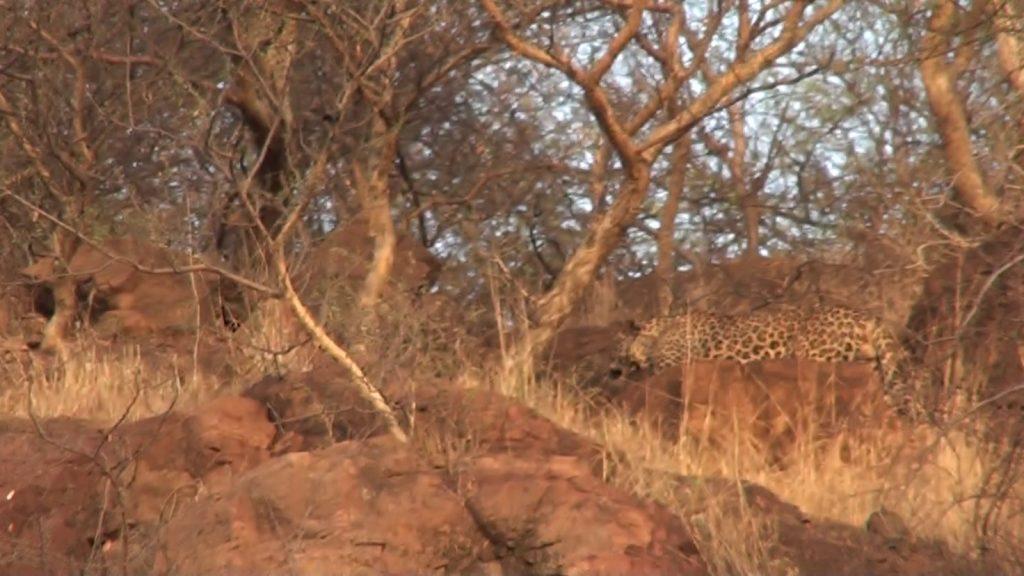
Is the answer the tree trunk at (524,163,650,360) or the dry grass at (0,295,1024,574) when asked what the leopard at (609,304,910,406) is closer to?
the tree trunk at (524,163,650,360)

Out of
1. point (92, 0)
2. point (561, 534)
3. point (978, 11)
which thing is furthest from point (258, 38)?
point (561, 534)

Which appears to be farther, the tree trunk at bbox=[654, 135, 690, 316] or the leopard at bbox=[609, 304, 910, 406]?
the tree trunk at bbox=[654, 135, 690, 316]

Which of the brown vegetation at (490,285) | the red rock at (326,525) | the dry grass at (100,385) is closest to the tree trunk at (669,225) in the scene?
the brown vegetation at (490,285)

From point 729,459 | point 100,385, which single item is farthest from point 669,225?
point 100,385

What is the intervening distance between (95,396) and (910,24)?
478 centimetres

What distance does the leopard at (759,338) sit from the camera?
11516 mm

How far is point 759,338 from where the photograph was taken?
11.9 metres

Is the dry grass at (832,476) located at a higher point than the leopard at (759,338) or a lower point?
lower

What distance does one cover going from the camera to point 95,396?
967cm

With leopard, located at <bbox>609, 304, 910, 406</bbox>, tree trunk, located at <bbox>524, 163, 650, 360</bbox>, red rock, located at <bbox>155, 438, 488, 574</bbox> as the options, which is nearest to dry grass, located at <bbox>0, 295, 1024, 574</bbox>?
tree trunk, located at <bbox>524, 163, 650, 360</bbox>

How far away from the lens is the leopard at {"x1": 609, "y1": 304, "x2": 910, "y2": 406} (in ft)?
37.8

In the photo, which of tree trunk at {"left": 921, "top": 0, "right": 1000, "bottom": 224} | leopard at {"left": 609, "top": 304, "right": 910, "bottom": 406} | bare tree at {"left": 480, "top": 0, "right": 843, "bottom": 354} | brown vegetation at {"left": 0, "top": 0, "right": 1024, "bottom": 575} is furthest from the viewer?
leopard at {"left": 609, "top": 304, "right": 910, "bottom": 406}

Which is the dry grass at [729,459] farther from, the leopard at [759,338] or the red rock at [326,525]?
the leopard at [759,338]

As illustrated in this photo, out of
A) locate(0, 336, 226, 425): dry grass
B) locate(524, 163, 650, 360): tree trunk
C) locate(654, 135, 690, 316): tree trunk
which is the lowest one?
locate(0, 336, 226, 425): dry grass
